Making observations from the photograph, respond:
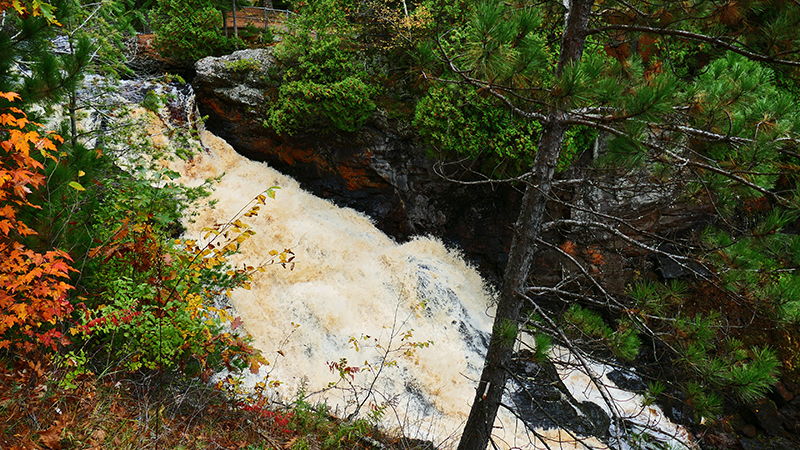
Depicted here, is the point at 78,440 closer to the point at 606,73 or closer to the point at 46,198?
the point at 46,198

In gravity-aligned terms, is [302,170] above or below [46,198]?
above

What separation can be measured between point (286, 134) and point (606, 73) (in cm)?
824

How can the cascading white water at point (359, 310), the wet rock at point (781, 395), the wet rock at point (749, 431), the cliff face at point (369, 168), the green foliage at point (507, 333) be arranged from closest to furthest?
1. the green foliage at point (507, 333)
2. the cascading white water at point (359, 310)
3. the wet rock at point (781, 395)
4. the wet rock at point (749, 431)
5. the cliff face at point (369, 168)

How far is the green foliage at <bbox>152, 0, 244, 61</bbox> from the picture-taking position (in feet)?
35.7

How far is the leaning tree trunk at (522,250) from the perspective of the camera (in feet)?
10.4

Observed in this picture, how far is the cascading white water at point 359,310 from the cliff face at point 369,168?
36 centimetres

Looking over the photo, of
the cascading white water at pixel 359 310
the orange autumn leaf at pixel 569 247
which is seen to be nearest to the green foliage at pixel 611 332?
the cascading white water at pixel 359 310

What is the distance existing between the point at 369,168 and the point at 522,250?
7151 millimetres

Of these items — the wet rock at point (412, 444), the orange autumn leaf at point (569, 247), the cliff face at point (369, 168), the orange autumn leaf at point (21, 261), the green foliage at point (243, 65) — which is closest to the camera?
the orange autumn leaf at point (21, 261)

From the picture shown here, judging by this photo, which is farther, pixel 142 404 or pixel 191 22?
pixel 191 22

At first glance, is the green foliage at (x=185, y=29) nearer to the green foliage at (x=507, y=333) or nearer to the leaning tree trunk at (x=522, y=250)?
the leaning tree trunk at (x=522, y=250)

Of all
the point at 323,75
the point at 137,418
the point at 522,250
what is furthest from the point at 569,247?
the point at 137,418

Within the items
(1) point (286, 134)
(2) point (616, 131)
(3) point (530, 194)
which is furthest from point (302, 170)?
(2) point (616, 131)

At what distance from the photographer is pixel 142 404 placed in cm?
341
